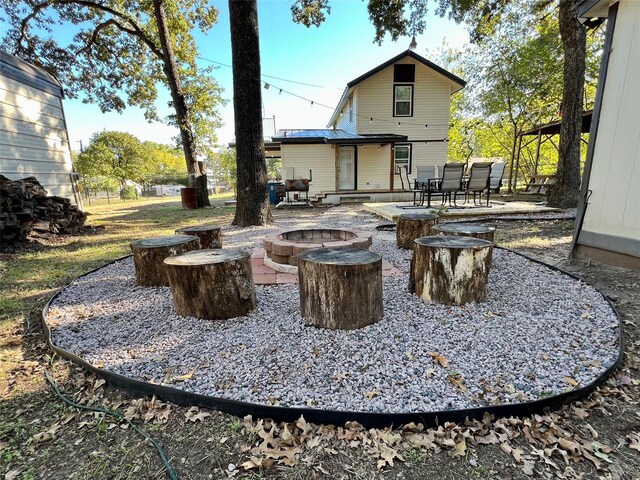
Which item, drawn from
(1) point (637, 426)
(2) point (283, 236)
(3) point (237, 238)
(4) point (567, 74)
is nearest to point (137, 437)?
(1) point (637, 426)

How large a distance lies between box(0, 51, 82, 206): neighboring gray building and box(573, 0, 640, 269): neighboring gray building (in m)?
10.3

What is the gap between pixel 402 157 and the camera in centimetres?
1442

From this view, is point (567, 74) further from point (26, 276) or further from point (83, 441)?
point (26, 276)

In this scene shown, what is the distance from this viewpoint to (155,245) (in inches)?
130

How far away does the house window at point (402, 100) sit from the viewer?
A: 547 inches

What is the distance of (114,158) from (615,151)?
34361mm

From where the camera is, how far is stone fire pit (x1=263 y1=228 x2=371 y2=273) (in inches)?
138

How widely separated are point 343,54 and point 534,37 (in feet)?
30.8

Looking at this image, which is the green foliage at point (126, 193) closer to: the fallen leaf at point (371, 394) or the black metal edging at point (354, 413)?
the black metal edging at point (354, 413)

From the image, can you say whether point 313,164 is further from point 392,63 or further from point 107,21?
point 107,21

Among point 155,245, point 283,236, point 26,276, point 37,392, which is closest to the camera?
point 37,392

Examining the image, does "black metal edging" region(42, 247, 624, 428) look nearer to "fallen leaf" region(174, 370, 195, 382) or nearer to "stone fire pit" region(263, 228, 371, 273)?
"fallen leaf" region(174, 370, 195, 382)

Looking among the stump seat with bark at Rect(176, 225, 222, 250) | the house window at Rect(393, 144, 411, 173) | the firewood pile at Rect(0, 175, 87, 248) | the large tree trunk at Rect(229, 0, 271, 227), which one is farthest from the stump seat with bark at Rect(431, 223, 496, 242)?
the house window at Rect(393, 144, 411, 173)

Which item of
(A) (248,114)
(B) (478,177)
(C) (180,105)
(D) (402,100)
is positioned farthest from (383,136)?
(A) (248,114)
